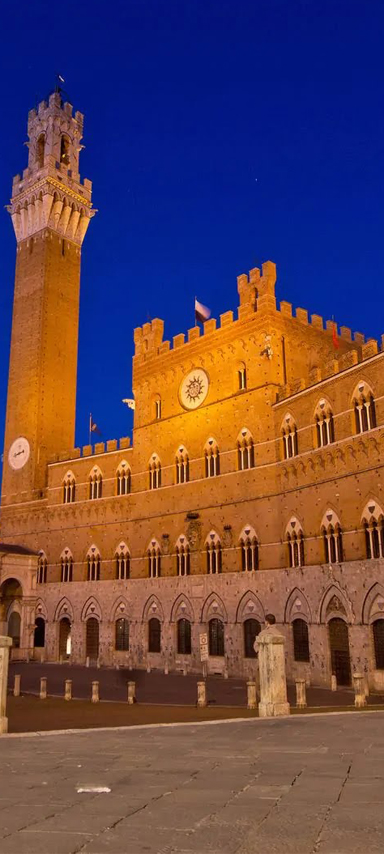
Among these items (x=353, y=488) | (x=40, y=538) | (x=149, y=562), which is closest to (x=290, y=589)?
(x=353, y=488)

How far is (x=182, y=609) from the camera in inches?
1280

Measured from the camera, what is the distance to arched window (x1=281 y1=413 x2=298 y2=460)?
28109mm

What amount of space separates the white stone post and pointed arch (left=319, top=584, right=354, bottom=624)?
11.1m

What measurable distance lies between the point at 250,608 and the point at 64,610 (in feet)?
47.9

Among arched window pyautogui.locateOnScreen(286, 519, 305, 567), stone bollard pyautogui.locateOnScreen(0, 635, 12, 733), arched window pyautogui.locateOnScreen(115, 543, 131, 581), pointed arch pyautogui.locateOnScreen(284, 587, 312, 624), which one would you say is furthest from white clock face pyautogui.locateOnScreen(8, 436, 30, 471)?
stone bollard pyautogui.locateOnScreen(0, 635, 12, 733)

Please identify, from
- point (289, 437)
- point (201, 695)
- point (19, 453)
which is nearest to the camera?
point (201, 695)

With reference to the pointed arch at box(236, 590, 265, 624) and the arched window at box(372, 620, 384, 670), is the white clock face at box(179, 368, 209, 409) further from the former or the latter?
the arched window at box(372, 620, 384, 670)

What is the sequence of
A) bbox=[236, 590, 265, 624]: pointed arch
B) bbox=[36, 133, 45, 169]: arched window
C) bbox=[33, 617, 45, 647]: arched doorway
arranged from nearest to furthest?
1. bbox=[236, 590, 265, 624]: pointed arch
2. bbox=[33, 617, 45, 647]: arched doorway
3. bbox=[36, 133, 45, 169]: arched window


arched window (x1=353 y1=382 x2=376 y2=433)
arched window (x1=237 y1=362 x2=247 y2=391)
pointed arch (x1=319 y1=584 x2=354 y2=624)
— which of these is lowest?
pointed arch (x1=319 y1=584 x2=354 y2=624)

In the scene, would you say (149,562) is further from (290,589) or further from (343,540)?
(343,540)

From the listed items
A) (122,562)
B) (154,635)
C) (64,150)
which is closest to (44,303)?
(64,150)

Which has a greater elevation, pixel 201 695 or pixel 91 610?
pixel 91 610

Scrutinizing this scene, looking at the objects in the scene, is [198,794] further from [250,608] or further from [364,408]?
[250,608]

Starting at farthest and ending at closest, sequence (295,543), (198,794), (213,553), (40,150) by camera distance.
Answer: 1. (40,150)
2. (213,553)
3. (295,543)
4. (198,794)
